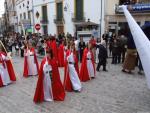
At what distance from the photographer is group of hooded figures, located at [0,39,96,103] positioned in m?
8.09

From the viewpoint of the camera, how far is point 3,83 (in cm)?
1041

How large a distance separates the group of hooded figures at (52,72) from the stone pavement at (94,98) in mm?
270

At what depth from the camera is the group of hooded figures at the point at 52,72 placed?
8.09m

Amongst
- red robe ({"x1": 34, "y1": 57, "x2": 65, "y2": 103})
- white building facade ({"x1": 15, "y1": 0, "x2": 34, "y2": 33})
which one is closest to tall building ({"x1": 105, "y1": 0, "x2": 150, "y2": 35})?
red robe ({"x1": 34, "y1": 57, "x2": 65, "y2": 103})

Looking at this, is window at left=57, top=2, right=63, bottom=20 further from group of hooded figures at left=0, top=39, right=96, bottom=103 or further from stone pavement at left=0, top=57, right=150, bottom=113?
stone pavement at left=0, top=57, right=150, bottom=113

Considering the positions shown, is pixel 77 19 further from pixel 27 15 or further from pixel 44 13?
pixel 27 15

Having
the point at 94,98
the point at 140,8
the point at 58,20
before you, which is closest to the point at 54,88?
the point at 94,98

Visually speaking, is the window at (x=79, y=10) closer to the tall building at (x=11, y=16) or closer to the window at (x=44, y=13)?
the window at (x=44, y=13)

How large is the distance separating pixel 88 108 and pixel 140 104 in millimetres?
1493

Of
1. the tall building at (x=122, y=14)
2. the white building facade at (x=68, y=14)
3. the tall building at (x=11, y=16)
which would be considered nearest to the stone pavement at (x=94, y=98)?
the tall building at (x=122, y=14)

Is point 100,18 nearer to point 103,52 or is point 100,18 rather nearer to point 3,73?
point 103,52

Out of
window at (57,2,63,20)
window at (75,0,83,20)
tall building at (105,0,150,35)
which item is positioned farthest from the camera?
window at (57,2,63,20)

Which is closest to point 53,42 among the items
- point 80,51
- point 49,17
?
point 80,51

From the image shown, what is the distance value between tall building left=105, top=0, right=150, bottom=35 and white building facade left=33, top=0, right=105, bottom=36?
0.78m
